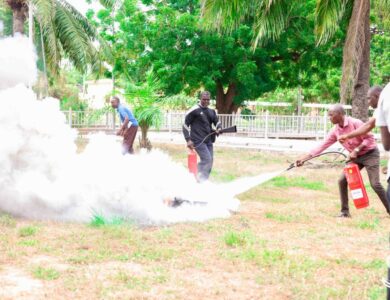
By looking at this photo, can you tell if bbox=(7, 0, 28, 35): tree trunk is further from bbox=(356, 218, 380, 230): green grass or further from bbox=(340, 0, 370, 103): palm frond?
bbox=(356, 218, 380, 230): green grass

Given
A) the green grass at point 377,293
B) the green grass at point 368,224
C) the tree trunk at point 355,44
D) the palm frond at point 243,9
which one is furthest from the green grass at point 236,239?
the palm frond at point 243,9

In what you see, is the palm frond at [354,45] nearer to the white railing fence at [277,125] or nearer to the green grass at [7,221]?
the green grass at [7,221]

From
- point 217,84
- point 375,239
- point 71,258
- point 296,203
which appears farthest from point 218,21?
point 217,84

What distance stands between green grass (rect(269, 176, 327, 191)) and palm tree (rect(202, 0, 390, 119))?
2127 mm

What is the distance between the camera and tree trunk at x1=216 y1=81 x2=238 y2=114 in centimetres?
2489

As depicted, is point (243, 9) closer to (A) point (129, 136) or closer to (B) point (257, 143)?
(A) point (129, 136)

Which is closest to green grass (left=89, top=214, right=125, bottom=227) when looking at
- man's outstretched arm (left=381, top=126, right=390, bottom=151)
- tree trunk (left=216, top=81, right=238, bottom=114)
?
man's outstretched arm (left=381, top=126, right=390, bottom=151)

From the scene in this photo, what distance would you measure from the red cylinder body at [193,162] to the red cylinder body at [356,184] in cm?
246

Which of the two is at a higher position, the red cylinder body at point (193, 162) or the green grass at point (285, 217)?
the red cylinder body at point (193, 162)

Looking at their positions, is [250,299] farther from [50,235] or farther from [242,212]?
[242,212]

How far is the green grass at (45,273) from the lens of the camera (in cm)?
469

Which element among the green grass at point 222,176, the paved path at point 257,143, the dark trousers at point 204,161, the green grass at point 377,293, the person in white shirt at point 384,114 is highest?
the person in white shirt at point 384,114

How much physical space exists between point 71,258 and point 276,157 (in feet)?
44.9

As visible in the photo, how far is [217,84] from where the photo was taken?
2453 cm
